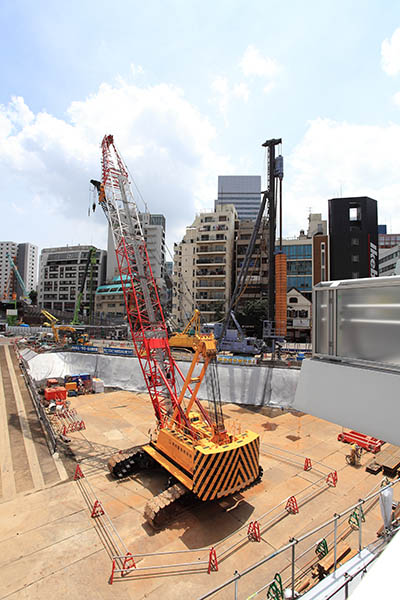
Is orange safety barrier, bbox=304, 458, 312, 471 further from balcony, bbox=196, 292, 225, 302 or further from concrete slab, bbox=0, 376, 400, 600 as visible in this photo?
balcony, bbox=196, 292, 225, 302

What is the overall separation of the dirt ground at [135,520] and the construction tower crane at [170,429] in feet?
3.44

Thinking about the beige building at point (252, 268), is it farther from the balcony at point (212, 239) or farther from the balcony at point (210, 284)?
the balcony at point (210, 284)

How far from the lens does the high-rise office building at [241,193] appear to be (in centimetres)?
16400

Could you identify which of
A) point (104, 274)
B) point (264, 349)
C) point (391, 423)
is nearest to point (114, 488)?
point (391, 423)

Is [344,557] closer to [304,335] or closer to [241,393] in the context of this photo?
[241,393]

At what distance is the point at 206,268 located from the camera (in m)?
64.3

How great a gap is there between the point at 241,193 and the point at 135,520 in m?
172

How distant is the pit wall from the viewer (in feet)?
84.5

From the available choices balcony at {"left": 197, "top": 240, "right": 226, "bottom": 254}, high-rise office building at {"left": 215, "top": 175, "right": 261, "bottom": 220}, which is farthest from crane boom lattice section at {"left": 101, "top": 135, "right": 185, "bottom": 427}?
high-rise office building at {"left": 215, "top": 175, "right": 261, "bottom": 220}

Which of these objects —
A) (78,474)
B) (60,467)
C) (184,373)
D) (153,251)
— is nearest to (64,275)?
(153,251)

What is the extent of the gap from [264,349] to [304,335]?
988 inches

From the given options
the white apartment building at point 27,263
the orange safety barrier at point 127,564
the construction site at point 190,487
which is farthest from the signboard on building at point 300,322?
the white apartment building at point 27,263

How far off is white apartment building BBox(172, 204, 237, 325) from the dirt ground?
43975 mm

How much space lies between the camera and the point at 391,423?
13.3 feet
